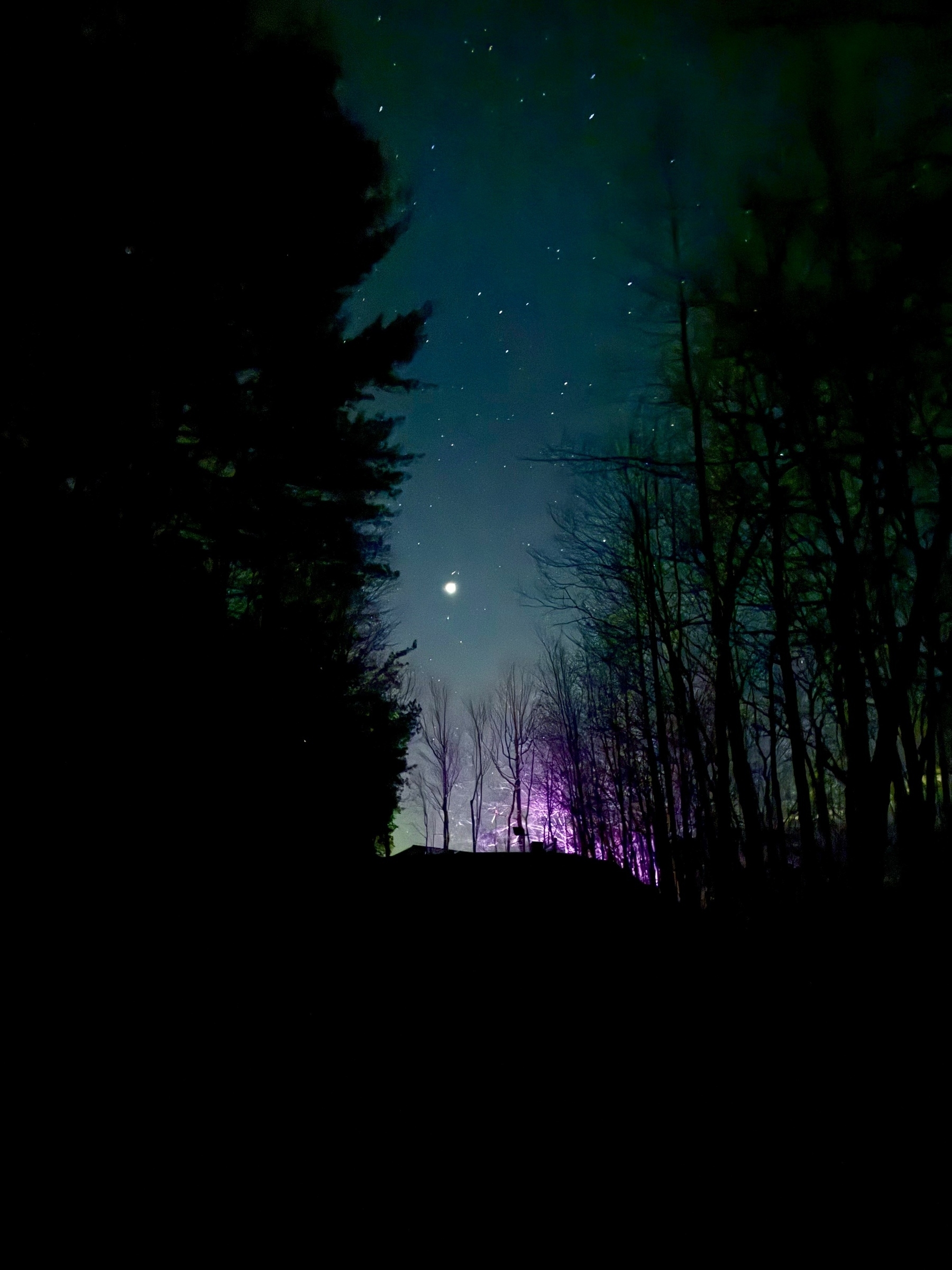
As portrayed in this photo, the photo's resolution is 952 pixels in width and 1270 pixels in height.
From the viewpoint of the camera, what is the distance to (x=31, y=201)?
18.4 ft

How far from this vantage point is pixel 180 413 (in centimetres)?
757

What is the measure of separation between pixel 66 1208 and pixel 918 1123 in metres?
5.10

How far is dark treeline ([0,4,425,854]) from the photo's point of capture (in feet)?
15.2

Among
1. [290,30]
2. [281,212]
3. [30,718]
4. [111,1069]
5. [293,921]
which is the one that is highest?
[290,30]

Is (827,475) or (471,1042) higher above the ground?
(827,475)

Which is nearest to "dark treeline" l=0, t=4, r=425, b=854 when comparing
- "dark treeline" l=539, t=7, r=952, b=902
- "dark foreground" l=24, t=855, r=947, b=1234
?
"dark foreground" l=24, t=855, r=947, b=1234

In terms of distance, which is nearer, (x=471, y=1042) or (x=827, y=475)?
(x=471, y=1042)

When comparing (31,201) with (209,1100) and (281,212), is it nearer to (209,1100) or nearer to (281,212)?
(281,212)

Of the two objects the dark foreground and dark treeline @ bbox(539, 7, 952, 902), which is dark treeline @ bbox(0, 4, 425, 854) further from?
dark treeline @ bbox(539, 7, 952, 902)

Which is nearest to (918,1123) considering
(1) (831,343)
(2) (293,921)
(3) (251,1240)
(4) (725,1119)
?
(4) (725,1119)

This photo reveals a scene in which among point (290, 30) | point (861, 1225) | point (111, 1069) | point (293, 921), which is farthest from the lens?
point (290, 30)

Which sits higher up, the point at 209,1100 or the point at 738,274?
the point at 738,274

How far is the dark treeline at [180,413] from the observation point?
15.2 feet

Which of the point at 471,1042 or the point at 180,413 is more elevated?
the point at 180,413
